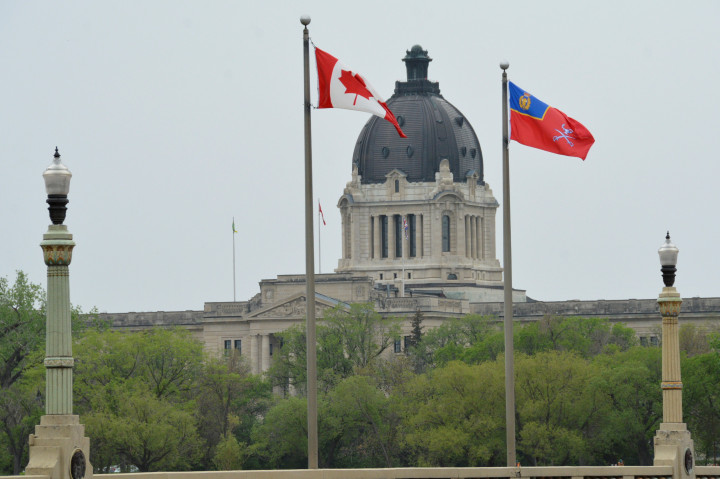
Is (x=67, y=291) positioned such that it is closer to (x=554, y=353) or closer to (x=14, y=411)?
(x=14, y=411)

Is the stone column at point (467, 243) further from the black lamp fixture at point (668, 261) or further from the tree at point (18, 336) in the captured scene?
the black lamp fixture at point (668, 261)

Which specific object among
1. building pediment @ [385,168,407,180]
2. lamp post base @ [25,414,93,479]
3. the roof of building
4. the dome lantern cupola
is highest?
the dome lantern cupola

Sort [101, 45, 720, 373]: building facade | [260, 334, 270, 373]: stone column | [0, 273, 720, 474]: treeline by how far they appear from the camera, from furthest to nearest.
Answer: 1. [101, 45, 720, 373]: building facade
2. [260, 334, 270, 373]: stone column
3. [0, 273, 720, 474]: treeline

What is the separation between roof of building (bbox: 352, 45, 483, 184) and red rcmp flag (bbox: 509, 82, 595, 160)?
136155 mm

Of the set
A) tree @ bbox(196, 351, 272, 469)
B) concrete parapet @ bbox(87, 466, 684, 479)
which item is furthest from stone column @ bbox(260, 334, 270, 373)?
concrete parapet @ bbox(87, 466, 684, 479)

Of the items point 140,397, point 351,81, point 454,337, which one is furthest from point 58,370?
point 454,337

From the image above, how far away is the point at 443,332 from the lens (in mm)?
148125

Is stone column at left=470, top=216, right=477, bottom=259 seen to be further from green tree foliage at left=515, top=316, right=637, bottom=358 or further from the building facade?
green tree foliage at left=515, top=316, right=637, bottom=358

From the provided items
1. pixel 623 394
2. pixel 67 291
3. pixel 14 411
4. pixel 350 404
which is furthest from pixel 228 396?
pixel 67 291

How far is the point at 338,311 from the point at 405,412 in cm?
3892

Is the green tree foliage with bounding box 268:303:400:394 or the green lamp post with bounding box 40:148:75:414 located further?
the green tree foliage with bounding box 268:303:400:394

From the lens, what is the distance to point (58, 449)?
3681cm

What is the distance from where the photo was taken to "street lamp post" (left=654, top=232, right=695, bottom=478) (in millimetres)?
51281

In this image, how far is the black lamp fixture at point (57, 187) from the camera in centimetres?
3756
